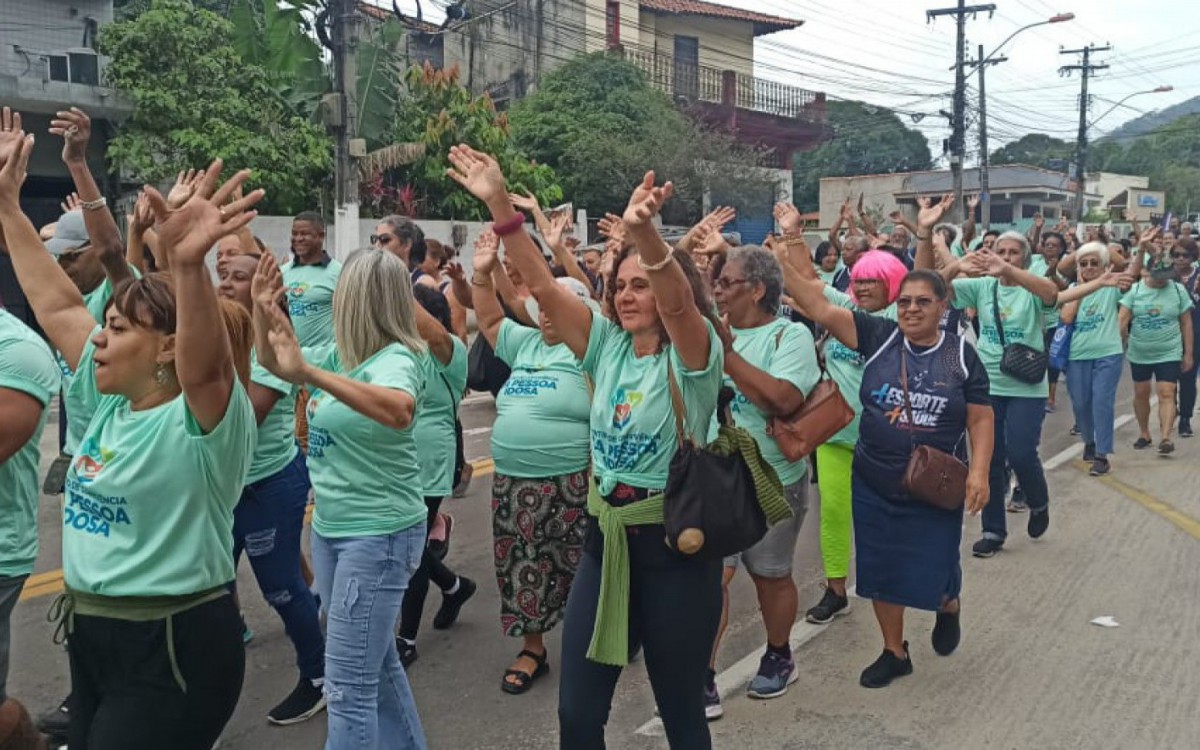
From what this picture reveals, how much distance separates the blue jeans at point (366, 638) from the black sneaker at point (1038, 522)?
4553 millimetres

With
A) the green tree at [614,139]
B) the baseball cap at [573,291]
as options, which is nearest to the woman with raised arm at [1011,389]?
the baseball cap at [573,291]

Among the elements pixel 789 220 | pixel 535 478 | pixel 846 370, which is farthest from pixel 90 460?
pixel 846 370

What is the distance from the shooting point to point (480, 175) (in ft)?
11.3

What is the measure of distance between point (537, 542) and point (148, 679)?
2222 mm

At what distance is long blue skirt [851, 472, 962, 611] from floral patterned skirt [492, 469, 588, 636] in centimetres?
123

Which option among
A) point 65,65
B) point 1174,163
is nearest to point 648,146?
point 65,65

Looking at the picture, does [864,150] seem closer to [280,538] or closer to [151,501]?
[280,538]

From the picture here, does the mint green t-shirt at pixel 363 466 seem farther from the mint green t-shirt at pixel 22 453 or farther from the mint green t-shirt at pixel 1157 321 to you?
the mint green t-shirt at pixel 1157 321

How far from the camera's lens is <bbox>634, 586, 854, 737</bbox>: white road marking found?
170 inches

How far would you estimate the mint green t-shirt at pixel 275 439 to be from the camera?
4410 mm

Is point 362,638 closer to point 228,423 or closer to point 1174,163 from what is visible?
point 228,423

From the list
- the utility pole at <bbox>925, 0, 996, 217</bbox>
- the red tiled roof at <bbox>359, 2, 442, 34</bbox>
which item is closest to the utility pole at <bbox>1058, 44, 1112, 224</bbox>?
the utility pole at <bbox>925, 0, 996, 217</bbox>

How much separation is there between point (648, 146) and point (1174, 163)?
67.0 m

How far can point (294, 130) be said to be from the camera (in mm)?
17391
